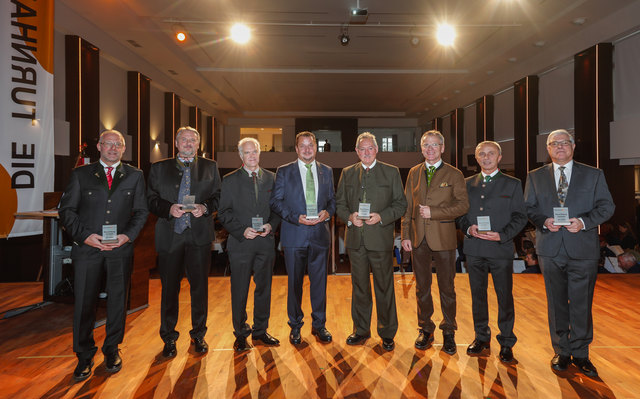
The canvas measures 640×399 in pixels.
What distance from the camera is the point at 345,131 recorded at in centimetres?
1919

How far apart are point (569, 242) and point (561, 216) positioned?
0.24m

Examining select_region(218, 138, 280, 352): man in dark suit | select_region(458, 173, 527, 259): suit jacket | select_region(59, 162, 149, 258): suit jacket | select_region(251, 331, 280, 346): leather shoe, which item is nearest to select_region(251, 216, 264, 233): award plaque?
select_region(218, 138, 280, 352): man in dark suit

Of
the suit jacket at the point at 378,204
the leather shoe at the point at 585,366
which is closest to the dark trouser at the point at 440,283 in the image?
the suit jacket at the point at 378,204

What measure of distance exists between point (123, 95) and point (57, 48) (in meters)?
2.74

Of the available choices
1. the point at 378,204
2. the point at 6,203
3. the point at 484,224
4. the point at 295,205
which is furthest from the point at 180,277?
the point at 6,203

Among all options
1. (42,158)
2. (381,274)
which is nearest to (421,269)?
(381,274)

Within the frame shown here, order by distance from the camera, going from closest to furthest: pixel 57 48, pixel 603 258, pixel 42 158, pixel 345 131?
pixel 42 158 → pixel 603 258 → pixel 57 48 → pixel 345 131

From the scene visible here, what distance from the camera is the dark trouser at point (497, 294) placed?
2.70 meters

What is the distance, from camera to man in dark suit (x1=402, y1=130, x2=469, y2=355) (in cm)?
279

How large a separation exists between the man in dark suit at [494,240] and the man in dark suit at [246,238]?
1.59 meters

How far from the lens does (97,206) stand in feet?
8.30

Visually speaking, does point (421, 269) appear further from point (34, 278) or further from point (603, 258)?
point (34, 278)

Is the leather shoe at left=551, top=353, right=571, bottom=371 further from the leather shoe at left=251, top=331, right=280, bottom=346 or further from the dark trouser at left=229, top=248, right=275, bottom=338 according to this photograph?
the dark trouser at left=229, top=248, right=275, bottom=338

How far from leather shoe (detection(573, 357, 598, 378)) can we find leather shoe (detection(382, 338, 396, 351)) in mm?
1261
